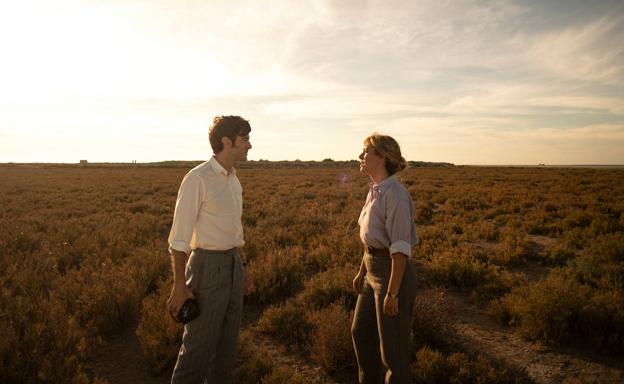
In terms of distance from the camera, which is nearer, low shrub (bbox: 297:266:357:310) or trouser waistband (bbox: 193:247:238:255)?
trouser waistband (bbox: 193:247:238:255)

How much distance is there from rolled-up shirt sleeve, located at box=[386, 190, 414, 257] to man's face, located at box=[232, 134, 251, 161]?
1135 millimetres

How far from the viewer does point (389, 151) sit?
2830 millimetres

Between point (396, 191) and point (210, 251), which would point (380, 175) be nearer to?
point (396, 191)

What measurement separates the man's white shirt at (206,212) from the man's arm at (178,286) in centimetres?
7

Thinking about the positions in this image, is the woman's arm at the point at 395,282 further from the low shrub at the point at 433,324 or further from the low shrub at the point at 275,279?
the low shrub at the point at 275,279

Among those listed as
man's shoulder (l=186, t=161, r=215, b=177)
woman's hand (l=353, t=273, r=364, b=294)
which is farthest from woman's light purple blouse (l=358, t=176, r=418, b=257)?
man's shoulder (l=186, t=161, r=215, b=177)

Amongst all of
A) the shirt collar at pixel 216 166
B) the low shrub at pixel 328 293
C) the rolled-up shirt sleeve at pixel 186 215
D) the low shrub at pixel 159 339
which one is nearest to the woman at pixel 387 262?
the shirt collar at pixel 216 166

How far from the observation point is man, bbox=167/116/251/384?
2.50 meters

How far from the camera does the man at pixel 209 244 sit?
8.21 ft

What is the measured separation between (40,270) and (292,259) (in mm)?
4404

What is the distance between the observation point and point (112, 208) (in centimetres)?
1528

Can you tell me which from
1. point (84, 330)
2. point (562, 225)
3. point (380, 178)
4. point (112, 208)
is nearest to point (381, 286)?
point (380, 178)

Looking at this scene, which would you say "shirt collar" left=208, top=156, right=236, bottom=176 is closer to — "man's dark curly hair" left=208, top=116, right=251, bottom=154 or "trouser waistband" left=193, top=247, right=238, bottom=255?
"man's dark curly hair" left=208, top=116, right=251, bottom=154

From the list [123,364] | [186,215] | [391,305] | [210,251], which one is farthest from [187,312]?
[123,364]
